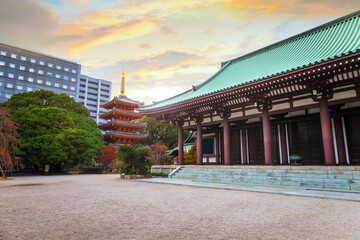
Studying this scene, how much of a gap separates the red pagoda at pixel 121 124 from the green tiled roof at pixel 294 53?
2272 centimetres

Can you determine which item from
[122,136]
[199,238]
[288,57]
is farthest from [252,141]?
[122,136]

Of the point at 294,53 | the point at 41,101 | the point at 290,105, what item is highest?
the point at 41,101

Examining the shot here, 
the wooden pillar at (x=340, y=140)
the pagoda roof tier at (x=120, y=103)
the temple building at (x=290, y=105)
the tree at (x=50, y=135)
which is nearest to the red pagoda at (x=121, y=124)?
the pagoda roof tier at (x=120, y=103)

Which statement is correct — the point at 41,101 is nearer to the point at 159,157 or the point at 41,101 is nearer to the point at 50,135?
the point at 50,135

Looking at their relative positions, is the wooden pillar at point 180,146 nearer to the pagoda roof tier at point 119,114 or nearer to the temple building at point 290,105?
the temple building at point 290,105

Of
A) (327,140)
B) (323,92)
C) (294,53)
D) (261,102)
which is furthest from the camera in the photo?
(294,53)

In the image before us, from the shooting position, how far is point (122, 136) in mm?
38719

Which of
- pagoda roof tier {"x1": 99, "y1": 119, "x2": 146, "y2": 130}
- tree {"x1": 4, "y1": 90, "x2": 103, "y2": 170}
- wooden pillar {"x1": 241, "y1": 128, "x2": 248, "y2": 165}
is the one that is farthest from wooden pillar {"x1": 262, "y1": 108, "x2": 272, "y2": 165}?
pagoda roof tier {"x1": 99, "y1": 119, "x2": 146, "y2": 130}

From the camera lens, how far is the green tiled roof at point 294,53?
11.1m

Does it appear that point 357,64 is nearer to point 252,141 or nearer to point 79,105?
point 252,141

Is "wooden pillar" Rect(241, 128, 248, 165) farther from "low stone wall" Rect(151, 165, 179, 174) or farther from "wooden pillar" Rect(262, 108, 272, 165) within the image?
"low stone wall" Rect(151, 165, 179, 174)

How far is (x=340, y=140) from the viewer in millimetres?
11297

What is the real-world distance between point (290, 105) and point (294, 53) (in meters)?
4.14

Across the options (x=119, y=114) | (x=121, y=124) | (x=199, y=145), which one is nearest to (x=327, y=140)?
(x=199, y=145)
